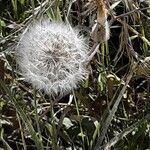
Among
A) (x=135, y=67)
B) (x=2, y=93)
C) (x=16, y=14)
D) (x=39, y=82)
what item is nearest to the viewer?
(x=39, y=82)

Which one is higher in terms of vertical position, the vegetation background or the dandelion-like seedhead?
the dandelion-like seedhead

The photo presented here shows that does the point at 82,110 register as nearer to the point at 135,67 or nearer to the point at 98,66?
the point at 98,66

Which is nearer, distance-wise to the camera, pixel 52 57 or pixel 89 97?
pixel 52 57

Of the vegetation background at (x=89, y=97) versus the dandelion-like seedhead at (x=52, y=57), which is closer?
the dandelion-like seedhead at (x=52, y=57)

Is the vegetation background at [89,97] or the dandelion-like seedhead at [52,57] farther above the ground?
the dandelion-like seedhead at [52,57]

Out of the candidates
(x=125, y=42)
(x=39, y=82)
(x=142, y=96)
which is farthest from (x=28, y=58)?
(x=142, y=96)

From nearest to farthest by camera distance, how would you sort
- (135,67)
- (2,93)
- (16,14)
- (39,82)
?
(39,82) < (135,67) < (2,93) < (16,14)

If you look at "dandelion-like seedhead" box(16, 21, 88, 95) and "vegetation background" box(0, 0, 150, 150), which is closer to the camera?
"dandelion-like seedhead" box(16, 21, 88, 95)

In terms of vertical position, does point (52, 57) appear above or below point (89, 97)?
above
